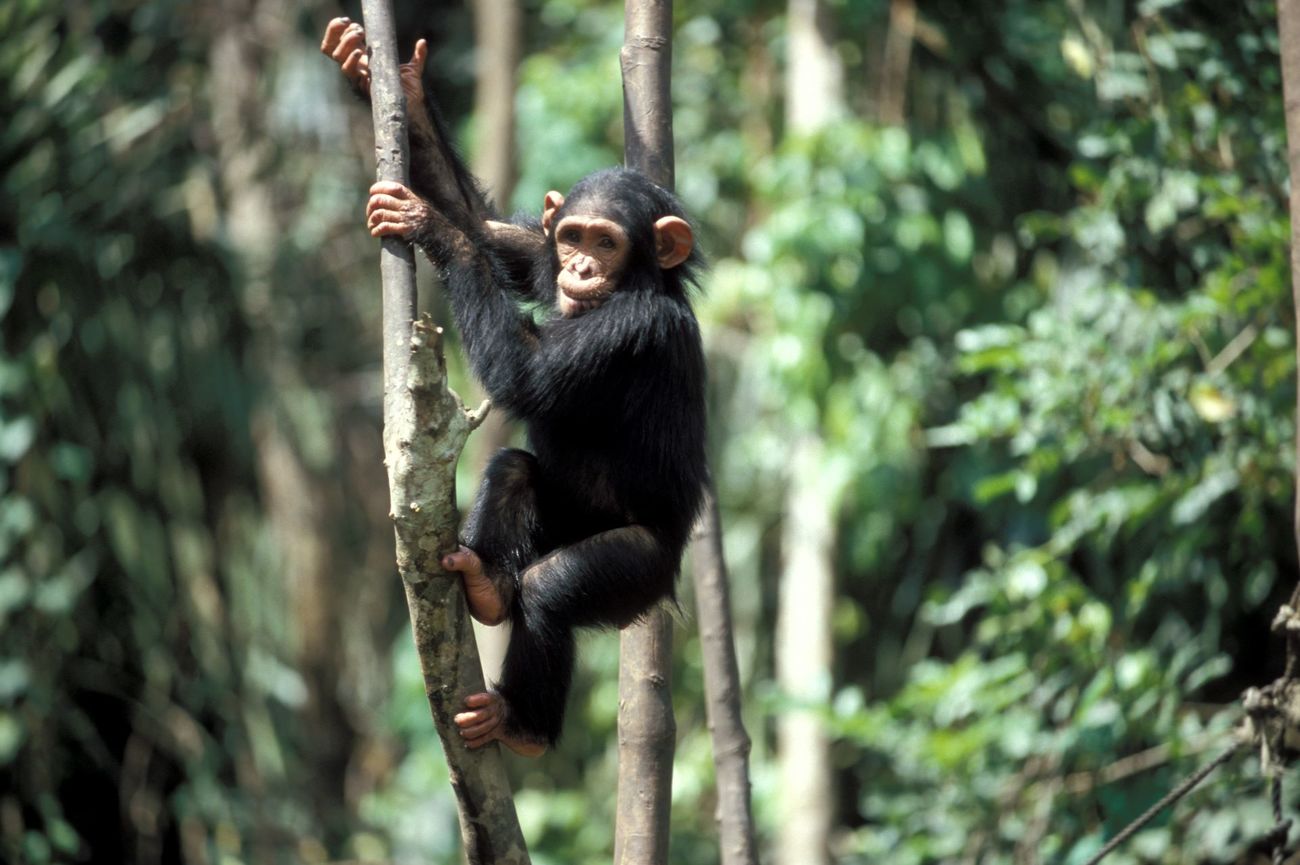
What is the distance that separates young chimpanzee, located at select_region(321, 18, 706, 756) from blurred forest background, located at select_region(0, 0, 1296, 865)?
71.7 inches

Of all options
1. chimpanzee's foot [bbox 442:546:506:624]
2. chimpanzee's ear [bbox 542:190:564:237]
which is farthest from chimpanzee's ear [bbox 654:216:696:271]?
chimpanzee's foot [bbox 442:546:506:624]

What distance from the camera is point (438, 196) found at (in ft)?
14.3

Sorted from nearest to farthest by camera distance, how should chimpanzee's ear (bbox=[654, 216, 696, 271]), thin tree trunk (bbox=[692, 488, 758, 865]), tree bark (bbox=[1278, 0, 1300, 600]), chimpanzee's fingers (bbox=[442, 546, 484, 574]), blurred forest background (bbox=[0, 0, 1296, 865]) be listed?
Answer: chimpanzee's fingers (bbox=[442, 546, 484, 574]) < tree bark (bbox=[1278, 0, 1300, 600]) < chimpanzee's ear (bbox=[654, 216, 696, 271]) < thin tree trunk (bbox=[692, 488, 758, 865]) < blurred forest background (bbox=[0, 0, 1296, 865])

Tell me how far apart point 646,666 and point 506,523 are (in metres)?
0.58

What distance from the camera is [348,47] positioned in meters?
3.98

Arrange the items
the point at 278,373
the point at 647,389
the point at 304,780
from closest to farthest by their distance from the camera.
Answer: the point at 647,389 < the point at 304,780 < the point at 278,373

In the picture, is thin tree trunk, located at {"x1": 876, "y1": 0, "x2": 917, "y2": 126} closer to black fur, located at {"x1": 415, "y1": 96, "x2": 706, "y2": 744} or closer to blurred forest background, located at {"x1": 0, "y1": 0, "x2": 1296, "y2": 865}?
blurred forest background, located at {"x1": 0, "y1": 0, "x2": 1296, "y2": 865}

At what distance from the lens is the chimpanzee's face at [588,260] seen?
4180 mm

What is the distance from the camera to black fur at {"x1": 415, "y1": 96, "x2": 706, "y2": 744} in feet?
12.6

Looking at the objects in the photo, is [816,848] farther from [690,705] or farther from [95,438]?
[95,438]

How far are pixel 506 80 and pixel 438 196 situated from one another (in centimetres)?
443

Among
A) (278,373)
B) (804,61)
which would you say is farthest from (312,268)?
(804,61)

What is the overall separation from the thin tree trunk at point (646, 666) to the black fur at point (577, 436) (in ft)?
0.49

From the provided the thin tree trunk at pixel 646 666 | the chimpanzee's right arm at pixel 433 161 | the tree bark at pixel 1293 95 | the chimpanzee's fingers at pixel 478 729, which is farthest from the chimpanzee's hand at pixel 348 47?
the tree bark at pixel 1293 95
